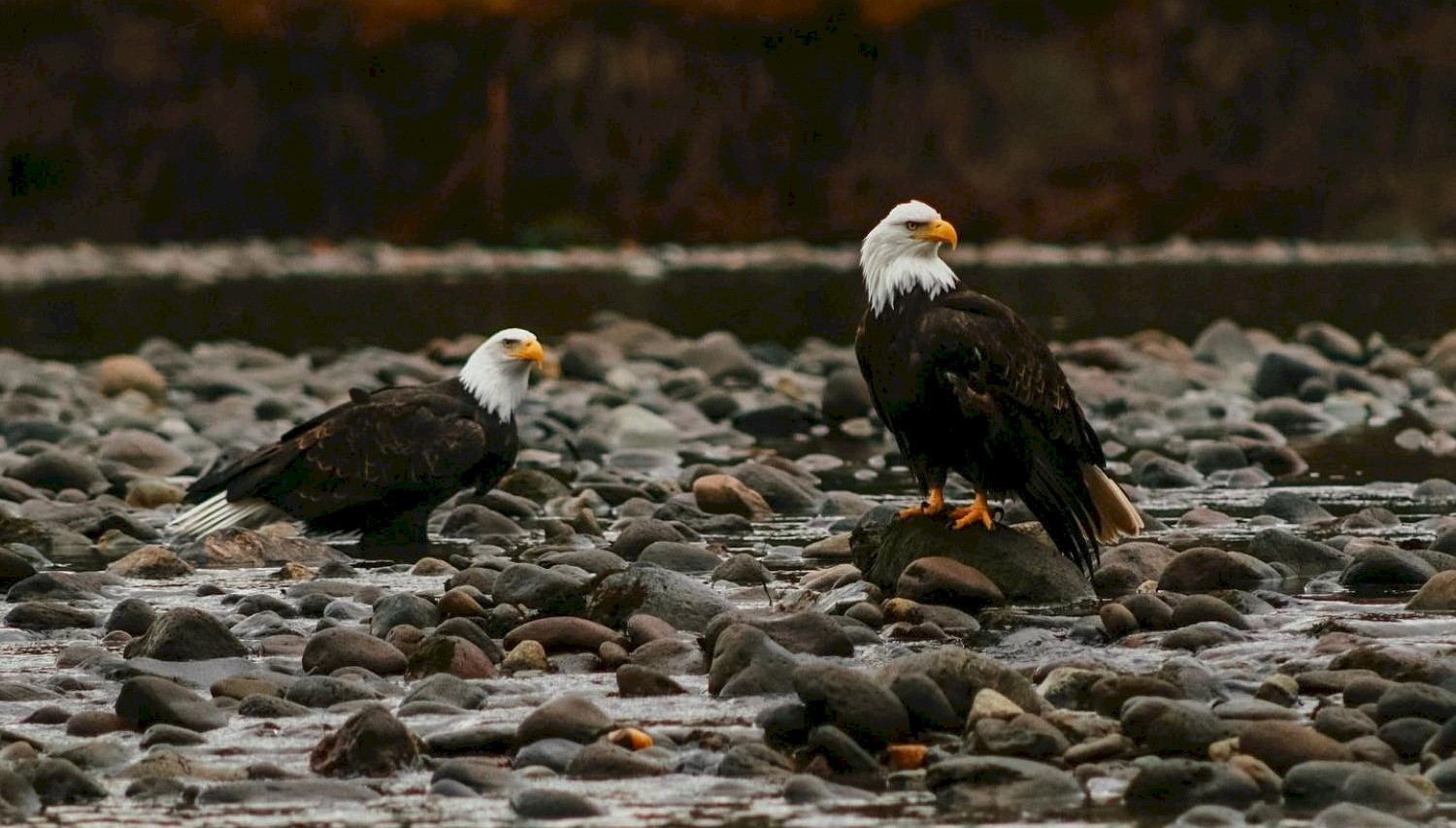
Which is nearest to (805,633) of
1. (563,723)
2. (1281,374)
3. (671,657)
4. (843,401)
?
(671,657)

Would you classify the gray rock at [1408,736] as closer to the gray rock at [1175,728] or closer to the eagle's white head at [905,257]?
the gray rock at [1175,728]

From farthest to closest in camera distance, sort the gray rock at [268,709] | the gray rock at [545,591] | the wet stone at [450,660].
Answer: the gray rock at [545,591] → the wet stone at [450,660] → the gray rock at [268,709]

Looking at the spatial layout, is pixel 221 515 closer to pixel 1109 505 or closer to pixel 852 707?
pixel 1109 505

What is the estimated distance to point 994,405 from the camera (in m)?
6.62

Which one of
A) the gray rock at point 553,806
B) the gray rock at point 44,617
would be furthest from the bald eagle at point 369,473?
the gray rock at point 553,806

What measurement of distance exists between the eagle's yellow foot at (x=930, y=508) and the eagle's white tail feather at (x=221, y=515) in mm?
2644

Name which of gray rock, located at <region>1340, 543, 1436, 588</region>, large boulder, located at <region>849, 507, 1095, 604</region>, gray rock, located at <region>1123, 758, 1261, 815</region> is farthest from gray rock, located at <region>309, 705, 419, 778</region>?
gray rock, located at <region>1340, 543, 1436, 588</region>

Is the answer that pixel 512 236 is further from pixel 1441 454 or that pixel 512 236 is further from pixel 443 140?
pixel 1441 454

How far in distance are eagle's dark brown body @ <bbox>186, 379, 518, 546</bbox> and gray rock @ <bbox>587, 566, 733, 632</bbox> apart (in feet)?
7.33

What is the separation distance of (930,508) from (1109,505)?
51cm

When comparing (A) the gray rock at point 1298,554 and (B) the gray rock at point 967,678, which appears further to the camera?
(A) the gray rock at point 1298,554

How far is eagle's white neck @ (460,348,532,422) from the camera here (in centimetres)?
879

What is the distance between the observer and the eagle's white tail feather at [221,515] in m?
8.32

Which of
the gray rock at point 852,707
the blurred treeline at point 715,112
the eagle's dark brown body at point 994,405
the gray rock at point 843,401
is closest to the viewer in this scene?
the gray rock at point 852,707
